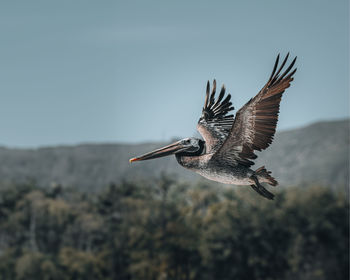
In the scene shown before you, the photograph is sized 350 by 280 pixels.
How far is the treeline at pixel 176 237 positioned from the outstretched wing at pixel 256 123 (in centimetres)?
5553

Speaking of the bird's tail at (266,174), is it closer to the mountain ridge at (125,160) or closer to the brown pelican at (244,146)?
the brown pelican at (244,146)

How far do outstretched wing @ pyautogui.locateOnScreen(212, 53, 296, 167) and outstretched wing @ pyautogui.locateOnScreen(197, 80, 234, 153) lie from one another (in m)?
0.41

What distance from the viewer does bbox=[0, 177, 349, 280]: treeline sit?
63.7 metres

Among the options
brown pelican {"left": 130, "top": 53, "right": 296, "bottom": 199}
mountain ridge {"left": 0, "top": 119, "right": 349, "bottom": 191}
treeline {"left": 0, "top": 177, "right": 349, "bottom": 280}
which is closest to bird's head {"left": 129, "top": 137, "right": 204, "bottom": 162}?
brown pelican {"left": 130, "top": 53, "right": 296, "bottom": 199}

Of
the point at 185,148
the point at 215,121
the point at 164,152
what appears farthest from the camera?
the point at 215,121

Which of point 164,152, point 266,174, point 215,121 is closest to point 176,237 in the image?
point 215,121

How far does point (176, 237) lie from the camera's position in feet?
208

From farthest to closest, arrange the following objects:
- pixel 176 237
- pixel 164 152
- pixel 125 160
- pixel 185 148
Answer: pixel 125 160 → pixel 176 237 → pixel 185 148 → pixel 164 152

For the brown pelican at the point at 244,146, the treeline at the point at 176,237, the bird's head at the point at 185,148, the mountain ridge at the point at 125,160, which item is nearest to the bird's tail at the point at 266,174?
Result: the brown pelican at the point at 244,146

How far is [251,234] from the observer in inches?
2635

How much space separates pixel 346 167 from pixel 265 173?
493ft

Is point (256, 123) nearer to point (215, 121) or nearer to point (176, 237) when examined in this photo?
point (215, 121)

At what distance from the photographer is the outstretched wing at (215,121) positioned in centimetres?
459

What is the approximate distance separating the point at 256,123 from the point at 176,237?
6094 centimetres
